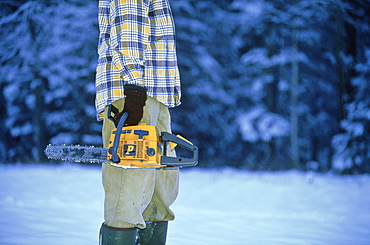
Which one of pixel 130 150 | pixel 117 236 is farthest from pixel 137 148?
pixel 117 236

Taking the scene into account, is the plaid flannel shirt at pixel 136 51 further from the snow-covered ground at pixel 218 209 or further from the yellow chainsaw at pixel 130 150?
the snow-covered ground at pixel 218 209

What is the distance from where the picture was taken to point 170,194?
1.55 m

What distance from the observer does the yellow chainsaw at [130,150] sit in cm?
127

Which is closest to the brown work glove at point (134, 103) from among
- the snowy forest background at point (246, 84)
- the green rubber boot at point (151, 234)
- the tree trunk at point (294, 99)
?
the green rubber boot at point (151, 234)

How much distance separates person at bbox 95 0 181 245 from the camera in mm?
1328

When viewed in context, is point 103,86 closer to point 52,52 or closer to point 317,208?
point 317,208

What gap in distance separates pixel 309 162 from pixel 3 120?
6.08m

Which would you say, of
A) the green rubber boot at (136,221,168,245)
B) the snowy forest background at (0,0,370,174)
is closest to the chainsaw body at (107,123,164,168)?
the green rubber boot at (136,221,168,245)

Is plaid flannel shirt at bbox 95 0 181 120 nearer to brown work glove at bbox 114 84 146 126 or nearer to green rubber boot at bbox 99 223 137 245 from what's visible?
brown work glove at bbox 114 84 146 126

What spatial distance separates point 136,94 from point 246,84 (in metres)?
6.02

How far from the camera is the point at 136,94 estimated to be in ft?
4.25

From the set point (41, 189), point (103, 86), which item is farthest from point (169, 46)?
point (41, 189)

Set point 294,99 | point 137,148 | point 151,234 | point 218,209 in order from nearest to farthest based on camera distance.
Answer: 1. point 137,148
2. point 151,234
3. point 218,209
4. point 294,99

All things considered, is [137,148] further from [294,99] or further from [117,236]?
[294,99]
